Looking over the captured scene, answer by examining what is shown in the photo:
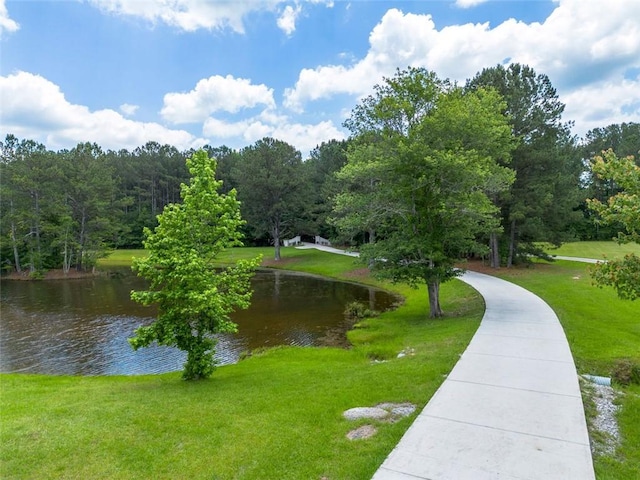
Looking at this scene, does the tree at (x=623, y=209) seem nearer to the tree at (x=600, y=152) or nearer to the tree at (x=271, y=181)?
the tree at (x=271, y=181)

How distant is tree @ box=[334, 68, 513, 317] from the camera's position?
13.8 meters

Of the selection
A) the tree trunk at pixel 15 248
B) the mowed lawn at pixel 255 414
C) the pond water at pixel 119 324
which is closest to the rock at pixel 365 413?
the mowed lawn at pixel 255 414

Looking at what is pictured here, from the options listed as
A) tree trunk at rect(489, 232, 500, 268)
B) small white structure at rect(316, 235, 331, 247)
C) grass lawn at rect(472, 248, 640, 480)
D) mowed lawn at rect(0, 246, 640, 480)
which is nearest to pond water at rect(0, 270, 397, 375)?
mowed lawn at rect(0, 246, 640, 480)

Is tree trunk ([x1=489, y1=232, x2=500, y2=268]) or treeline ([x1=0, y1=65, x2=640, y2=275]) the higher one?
treeline ([x1=0, y1=65, x2=640, y2=275])

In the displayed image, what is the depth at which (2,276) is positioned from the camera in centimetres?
3697

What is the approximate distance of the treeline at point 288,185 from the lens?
79.6 ft

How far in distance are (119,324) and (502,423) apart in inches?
697

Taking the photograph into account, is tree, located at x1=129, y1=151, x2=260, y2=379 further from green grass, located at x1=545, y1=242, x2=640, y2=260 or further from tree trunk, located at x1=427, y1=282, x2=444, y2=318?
green grass, located at x1=545, y1=242, x2=640, y2=260

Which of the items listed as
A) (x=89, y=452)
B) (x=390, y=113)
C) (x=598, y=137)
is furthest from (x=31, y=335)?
(x=598, y=137)

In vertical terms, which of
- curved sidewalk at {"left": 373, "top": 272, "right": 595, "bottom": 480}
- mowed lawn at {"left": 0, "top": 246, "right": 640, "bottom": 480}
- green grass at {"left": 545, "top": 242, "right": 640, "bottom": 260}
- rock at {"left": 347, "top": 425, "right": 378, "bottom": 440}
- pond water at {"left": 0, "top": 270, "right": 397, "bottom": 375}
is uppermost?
green grass at {"left": 545, "top": 242, "right": 640, "bottom": 260}

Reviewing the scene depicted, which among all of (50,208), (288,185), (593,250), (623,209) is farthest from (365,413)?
(593,250)

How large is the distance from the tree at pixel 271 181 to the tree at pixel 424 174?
963 inches

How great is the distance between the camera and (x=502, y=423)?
574 cm

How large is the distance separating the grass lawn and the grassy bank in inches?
106
